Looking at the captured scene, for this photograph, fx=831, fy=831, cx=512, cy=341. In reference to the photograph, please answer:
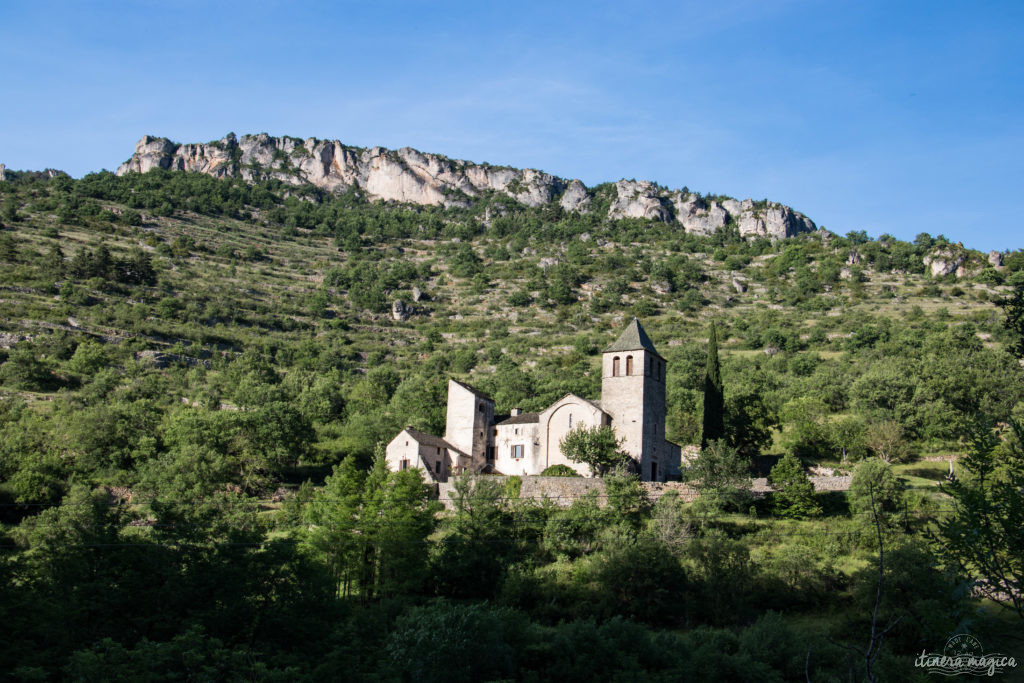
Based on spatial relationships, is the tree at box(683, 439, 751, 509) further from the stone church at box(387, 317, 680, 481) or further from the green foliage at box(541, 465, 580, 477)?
the green foliage at box(541, 465, 580, 477)

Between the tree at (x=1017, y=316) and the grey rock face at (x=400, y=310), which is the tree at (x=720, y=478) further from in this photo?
→ the grey rock face at (x=400, y=310)

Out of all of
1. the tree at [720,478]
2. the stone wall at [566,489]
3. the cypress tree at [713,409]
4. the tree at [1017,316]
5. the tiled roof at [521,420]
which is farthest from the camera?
the cypress tree at [713,409]

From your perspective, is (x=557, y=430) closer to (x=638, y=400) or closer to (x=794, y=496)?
(x=638, y=400)

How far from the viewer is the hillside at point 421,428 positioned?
29734 millimetres

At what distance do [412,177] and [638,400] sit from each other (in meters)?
127

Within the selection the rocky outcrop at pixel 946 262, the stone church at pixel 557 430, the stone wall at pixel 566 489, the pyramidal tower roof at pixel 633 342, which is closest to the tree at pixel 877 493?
the stone wall at pixel 566 489

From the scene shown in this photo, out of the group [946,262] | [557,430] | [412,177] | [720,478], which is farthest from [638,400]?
[412,177]

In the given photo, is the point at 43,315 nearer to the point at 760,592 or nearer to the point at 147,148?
the point at 760,592

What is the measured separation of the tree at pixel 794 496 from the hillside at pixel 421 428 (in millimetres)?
277

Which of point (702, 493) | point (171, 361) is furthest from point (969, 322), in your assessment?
point (171, 361)

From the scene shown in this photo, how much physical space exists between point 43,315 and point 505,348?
154ft

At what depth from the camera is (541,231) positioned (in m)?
143

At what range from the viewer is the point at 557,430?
4744 cm

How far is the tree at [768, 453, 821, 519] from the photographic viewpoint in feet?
135
